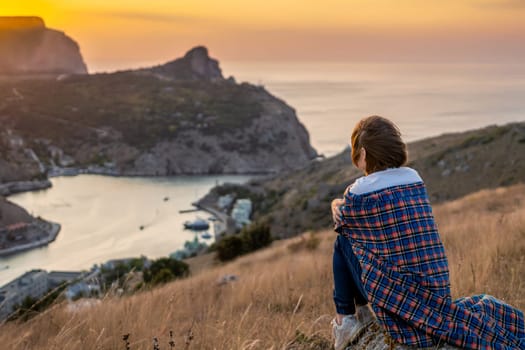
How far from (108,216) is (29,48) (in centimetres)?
14619

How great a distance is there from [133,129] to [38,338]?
356ft

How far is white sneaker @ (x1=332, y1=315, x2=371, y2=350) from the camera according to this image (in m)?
2.00

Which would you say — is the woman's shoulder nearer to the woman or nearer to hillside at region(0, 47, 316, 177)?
the woman

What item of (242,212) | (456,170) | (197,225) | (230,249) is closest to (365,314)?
(230,249)

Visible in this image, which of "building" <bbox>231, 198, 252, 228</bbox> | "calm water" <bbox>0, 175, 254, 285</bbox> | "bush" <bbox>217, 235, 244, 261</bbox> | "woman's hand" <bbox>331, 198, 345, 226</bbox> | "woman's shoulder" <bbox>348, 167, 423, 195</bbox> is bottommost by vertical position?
"calm water" <bbox>0, 175, 254, 285</bbox>

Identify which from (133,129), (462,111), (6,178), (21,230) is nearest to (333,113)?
(462,111)

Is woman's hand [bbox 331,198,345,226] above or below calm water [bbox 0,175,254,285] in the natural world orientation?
above

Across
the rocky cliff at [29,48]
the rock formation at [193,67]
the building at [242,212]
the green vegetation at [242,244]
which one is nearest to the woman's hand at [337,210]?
the green vegetation at [242,244]

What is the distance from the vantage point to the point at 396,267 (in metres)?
1.88

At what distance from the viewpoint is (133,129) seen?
353 feet

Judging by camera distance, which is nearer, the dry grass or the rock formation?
the dry grass

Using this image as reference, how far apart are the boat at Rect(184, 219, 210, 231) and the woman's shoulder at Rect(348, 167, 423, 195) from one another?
5666 cm

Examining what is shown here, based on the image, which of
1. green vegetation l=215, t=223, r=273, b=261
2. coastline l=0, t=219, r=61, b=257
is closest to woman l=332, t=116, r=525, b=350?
green vegetation l=215, t=223, r=273, b=261

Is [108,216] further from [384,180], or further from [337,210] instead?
[384,180]
